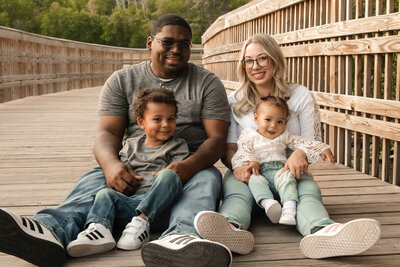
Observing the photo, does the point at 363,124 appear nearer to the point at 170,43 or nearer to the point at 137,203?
the point at 170,43

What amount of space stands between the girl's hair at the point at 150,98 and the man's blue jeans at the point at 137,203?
1.39 feet

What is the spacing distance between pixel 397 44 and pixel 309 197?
4.77 feet

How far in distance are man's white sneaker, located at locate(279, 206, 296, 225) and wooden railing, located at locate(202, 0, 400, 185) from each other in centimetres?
136

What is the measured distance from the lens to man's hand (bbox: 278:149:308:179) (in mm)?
2902

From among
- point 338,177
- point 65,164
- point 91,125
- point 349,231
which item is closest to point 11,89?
point 91,125

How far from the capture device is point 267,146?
3080mm

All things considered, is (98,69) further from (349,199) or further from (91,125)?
(349,199)

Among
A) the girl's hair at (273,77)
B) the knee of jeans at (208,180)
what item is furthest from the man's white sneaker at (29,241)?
the girl's hair at (273,77)

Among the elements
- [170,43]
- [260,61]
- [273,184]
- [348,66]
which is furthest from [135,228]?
[348,66]

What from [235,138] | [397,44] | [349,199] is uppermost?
[397,44]

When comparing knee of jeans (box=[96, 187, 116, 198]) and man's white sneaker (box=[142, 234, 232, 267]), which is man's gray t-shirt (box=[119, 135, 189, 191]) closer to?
knee of jeans (box=[96, 187, 116, 198])

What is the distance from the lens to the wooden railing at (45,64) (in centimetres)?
943

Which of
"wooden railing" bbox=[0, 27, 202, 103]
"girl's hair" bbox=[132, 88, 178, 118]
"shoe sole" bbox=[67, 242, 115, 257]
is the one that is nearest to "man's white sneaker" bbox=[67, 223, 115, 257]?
"shoe sole" bbox=[67, 242, 115, 257]

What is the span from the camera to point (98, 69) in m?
18.0
